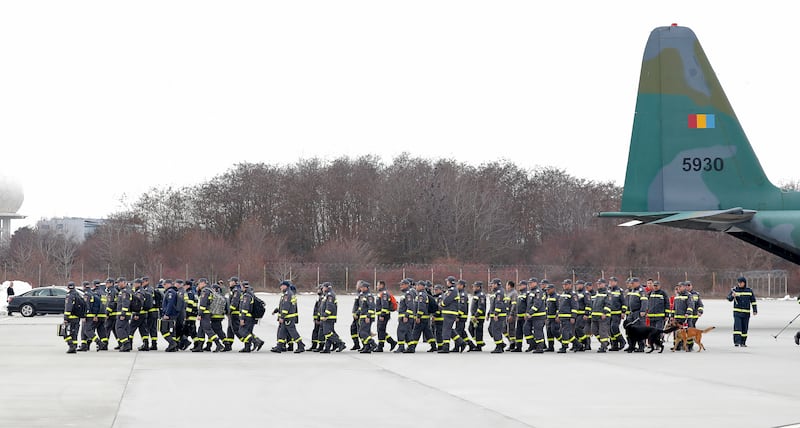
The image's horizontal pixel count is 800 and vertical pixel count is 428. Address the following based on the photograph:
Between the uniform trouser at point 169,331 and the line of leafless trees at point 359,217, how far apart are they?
146 ft

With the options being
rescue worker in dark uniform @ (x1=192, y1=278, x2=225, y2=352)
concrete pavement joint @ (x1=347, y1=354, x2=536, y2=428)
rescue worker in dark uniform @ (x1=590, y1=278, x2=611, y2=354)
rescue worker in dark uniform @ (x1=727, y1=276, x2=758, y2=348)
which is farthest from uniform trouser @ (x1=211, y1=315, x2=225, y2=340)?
rescue worker in dark uniform @ (x1=727, y1=276, x2=758, y2=348)

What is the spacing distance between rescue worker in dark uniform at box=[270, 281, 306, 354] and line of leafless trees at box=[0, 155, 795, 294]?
45052mm

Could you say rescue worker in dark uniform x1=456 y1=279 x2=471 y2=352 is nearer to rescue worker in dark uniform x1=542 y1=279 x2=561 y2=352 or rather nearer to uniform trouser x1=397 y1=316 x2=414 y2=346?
uniform trouser x1=397 y1=316 x2=414 y2=346

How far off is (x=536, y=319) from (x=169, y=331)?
311 inches

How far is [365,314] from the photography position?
21.3 m

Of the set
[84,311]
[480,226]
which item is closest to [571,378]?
[84,311]

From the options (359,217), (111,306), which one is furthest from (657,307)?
(359,217)

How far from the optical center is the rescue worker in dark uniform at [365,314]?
69.7 ft

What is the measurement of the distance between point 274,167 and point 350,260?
16376 mm

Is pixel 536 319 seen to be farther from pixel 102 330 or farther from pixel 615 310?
pixel 102 330

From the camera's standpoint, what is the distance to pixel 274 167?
78.9m

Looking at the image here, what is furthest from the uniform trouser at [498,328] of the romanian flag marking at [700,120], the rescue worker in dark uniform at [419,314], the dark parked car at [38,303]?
the dark parked car at [38,303]

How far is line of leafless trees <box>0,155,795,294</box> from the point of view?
70.4 metres

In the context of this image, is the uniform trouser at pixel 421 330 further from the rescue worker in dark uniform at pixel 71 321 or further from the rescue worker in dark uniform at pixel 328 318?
the rescue worker in dark uniform at pixel 71 321
